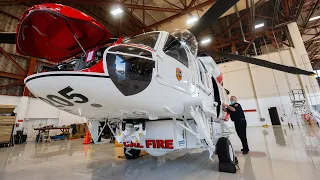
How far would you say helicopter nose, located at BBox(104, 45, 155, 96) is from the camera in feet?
5.21

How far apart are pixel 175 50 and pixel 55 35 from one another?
1.64 m

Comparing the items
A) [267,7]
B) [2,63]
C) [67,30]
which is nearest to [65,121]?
[2,63]

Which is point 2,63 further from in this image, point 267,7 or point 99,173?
point 267,7

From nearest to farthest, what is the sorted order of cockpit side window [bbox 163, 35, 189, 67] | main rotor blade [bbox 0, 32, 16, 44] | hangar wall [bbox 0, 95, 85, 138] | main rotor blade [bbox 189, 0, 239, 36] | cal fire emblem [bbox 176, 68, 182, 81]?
main rotor blade [bbox 189, 0, 239, 36] → cal fire emblem [bbox 176, 68, 182, 81] → cockpit side window [bbox 163, 35, 189, 67] → main rotor blade [bbox 0, 32, 16, 44] → hangar wall [bbox 0, 95, 85, 138]

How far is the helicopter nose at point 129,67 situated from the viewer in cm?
159

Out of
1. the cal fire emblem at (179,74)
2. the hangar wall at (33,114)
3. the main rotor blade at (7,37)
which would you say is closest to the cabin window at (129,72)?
the cal fire emblem at (179,74)

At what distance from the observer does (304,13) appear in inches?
563

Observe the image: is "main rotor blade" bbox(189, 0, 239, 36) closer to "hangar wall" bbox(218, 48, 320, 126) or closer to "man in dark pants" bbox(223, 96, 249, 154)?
"man in dark pants" bbox(223, 96, 249, 154)

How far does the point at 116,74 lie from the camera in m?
1.59

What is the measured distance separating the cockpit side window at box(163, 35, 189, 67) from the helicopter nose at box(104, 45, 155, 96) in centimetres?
54

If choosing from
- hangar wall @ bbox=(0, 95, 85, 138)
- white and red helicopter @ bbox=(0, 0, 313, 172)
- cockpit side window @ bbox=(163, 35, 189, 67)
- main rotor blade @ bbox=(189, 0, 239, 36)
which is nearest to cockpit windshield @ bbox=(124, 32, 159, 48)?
white and red helicopter @ bbox=(0, 0, 313, 172)

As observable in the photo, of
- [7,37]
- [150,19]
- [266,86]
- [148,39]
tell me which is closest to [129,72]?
[148,39]

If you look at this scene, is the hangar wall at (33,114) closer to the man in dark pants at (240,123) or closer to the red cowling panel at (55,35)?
the red cowling panel at (55,35)

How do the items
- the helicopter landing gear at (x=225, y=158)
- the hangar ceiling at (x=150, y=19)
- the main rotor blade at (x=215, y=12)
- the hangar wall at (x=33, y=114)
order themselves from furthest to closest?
1. the hangar wall at (x=33, y=114)
2. the hangar ceiling at (x=150, y=19)
3. the helicopter landing gear at (x=225, y=158)
4. the main rotor blade at (x=215, y=12)
